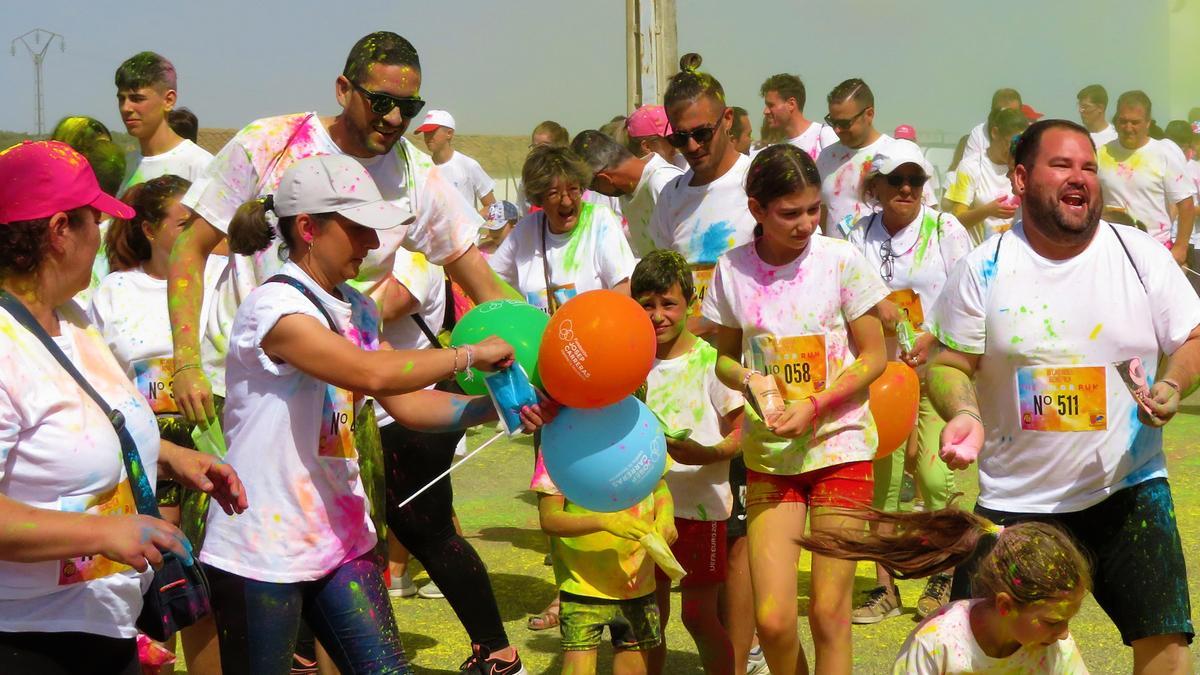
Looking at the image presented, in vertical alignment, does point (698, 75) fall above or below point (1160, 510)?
above

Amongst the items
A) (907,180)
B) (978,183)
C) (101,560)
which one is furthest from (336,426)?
(978,183)

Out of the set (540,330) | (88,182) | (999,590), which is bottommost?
(999,590)

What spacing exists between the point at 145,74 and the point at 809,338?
4182 millimetres

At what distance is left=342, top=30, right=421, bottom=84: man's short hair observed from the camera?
502cm

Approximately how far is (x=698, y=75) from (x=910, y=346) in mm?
1693

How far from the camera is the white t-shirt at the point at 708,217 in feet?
23.1

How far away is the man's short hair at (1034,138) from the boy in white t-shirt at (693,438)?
148cm

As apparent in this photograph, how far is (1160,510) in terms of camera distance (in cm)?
467

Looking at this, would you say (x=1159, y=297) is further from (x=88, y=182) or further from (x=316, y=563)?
(x=88, y=182)

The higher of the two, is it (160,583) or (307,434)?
(307,434)

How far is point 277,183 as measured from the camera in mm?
4809

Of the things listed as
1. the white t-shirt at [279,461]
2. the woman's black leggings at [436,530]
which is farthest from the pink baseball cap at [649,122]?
the white t-shirt at [279,461]

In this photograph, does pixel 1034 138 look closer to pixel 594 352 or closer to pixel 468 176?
pixel 594 352

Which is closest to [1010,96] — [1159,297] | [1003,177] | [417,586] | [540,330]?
[1003,177]
